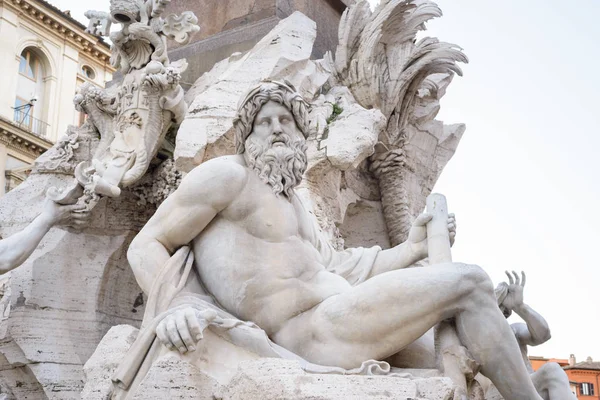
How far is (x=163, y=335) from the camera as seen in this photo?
375 centimetres

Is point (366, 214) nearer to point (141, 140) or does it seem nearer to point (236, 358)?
point (141, 140)

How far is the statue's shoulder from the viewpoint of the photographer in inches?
166

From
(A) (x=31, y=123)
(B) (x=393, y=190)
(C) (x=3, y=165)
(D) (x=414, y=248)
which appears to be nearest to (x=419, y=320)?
(D) (x=414, y=248)

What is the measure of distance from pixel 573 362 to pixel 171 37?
25.9 m

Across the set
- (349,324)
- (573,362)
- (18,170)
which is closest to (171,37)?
(349,324)

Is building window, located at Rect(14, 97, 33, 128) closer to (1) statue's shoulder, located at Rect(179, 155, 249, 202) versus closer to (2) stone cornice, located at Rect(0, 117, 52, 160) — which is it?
(2) stone cornice, located at Rect(0, 117, 52, 160)

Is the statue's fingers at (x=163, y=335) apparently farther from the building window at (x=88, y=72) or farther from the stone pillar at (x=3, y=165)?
the building window at (x=88, y=72)

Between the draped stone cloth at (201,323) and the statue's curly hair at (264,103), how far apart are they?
69 centimetres

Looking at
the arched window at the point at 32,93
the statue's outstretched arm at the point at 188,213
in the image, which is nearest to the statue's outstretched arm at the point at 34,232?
the statue's outstretched arm at the point at 188,213

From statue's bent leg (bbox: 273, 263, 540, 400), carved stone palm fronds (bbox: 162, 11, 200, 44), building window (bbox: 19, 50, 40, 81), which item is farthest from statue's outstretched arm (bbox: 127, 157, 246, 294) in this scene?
building window (bbox: 19, 50, 40, 81)

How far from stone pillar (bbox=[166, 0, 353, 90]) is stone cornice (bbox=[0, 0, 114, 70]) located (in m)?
15.4

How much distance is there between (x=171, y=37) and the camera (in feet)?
21.7

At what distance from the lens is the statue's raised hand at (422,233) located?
4.48 meters

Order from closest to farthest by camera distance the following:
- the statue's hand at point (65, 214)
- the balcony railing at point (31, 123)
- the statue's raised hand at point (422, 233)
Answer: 1. the statue's raised hand at point (422, 233)
2. the statue's hand at point (65, 214)
3. the balcony railing at point (31, 123)
